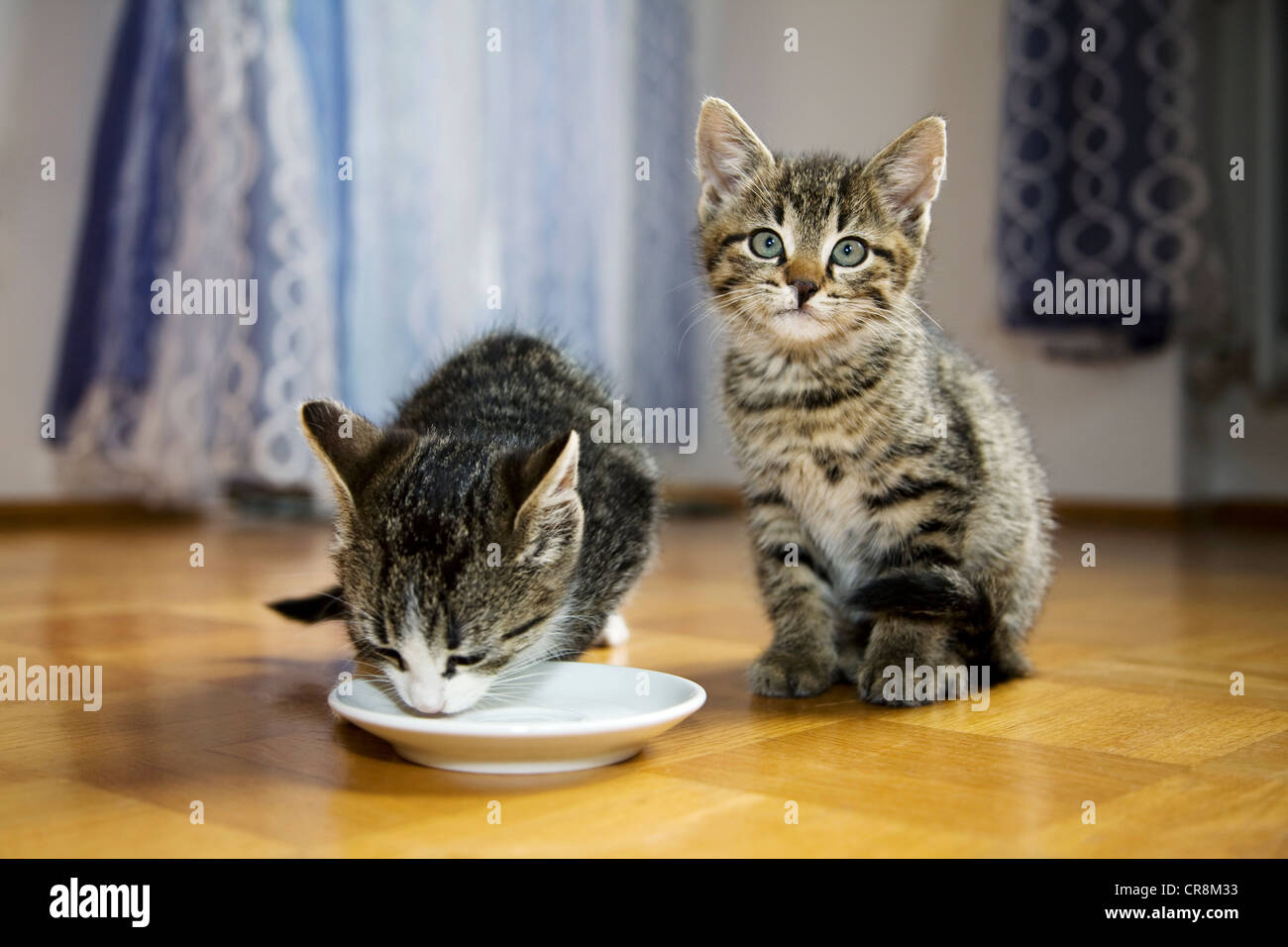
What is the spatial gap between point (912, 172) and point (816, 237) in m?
0.19

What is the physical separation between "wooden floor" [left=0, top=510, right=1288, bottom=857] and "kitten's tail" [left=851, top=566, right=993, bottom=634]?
0.42 ft

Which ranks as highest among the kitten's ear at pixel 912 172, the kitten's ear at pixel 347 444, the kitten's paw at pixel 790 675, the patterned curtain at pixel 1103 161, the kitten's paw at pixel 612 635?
the patterned curtain at pixel 1103 161

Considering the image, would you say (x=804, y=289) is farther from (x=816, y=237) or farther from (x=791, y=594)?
(x=791, y=594)

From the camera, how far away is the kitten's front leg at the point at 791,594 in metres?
1.84

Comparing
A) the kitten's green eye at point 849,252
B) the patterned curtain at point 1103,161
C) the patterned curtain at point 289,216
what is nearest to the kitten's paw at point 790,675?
the kitten's green eye at point 849,252

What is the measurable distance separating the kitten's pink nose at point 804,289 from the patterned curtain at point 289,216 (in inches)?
104

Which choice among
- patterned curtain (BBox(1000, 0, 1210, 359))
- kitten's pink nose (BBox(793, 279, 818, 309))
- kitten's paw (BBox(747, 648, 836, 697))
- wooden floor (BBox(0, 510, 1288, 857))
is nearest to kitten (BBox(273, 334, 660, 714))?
wooden floor (BBox(0, 510, 1288, 857))

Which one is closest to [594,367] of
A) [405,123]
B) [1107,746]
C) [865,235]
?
[865,235]

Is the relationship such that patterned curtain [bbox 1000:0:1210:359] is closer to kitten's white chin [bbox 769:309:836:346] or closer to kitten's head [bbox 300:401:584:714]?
kitten's white chin [bbox 769:309:836:346]

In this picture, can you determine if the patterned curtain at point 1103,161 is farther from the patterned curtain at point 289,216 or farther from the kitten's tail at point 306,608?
the kitten's tail at point 306,608

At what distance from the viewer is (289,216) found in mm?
4164

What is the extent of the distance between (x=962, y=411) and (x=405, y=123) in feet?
9.74

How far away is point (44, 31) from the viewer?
4398 millimetres

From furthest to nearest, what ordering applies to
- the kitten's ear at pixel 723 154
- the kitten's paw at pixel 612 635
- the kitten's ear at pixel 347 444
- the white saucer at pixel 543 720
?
the kitten's paw at pixel 612 635, the kitten's ear at pixel 723 154, the kitten's ear at pixel 347 444, the white saucer at pixel 543 720
